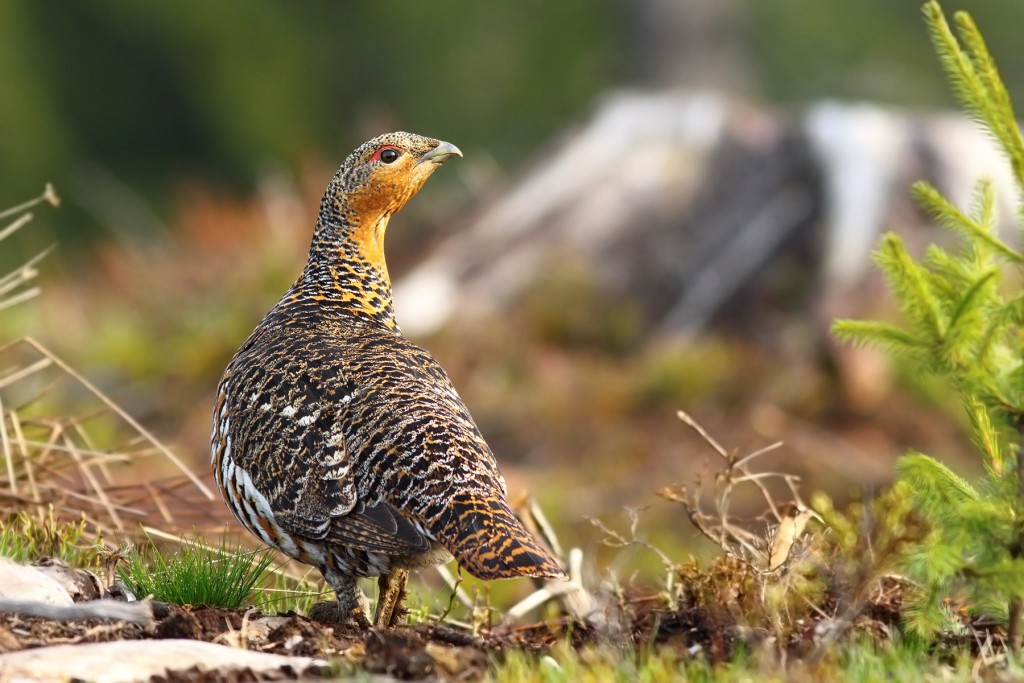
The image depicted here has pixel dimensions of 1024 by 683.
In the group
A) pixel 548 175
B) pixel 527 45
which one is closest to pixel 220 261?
pixel 548 175

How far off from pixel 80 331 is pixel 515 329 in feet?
14.3

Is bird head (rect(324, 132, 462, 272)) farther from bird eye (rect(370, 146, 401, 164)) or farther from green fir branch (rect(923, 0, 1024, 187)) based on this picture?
green fir branch (rect(923, 0, 1024, 187))

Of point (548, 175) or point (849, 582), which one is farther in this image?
point (548, 175)

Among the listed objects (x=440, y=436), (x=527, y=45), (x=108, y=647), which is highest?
(x=527, y=45)

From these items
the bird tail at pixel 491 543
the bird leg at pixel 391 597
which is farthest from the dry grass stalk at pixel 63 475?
the bird tail at pixel 491 543

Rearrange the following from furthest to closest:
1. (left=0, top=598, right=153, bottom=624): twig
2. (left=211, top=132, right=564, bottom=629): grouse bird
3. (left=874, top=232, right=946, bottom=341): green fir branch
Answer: (left=211, top=132, right=564, bottom=629): grouse bird < (left=874, top=232, right=946, bottom=341): green fir branch < (left=0, top=598, right=153, bottom=624): twig

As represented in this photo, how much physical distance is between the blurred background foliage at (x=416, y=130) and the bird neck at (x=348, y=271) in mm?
4397

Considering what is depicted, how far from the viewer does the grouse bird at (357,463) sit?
4238 mm

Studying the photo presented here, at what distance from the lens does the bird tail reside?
Answer: 157 inches

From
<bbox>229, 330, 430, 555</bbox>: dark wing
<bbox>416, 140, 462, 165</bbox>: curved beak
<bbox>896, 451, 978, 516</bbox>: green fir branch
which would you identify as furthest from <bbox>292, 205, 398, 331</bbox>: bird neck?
<bbox>896, 451, 978, 516</bbox>: green fir branch

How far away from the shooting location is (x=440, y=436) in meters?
4.47

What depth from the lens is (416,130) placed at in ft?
92.1

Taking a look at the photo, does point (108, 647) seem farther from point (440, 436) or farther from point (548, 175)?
point (548, 175)

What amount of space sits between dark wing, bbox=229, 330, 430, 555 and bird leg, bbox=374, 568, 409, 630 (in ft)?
1.03
